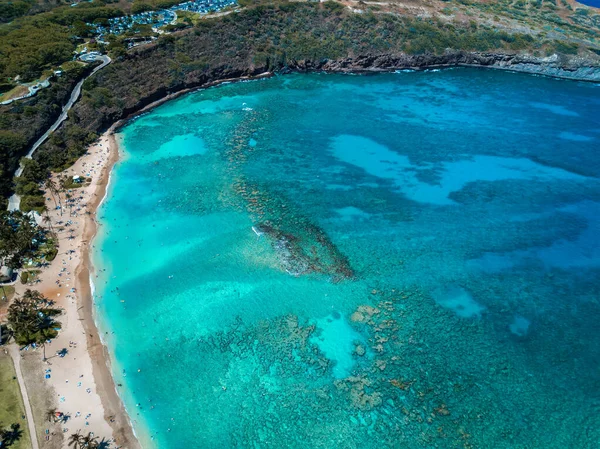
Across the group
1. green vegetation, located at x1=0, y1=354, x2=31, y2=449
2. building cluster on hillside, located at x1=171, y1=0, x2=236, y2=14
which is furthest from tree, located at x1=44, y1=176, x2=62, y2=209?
building cluster on hillside, located at x1=171, y1=0, x2=236, y2=14

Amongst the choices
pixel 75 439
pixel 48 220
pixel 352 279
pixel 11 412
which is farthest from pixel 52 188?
pixel 352 279

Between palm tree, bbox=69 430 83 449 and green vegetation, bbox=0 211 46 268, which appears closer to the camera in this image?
palm tree, bbox=69 430 83 449

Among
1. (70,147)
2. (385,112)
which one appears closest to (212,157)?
(70,147)

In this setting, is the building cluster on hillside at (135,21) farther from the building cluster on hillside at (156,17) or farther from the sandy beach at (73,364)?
the sandy beach at (73,364)

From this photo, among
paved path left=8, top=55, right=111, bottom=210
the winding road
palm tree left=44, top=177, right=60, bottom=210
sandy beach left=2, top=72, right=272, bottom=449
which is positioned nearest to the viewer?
the winding road

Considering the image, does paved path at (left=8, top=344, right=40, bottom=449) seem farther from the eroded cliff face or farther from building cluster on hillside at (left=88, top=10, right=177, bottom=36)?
the eroded cliff face

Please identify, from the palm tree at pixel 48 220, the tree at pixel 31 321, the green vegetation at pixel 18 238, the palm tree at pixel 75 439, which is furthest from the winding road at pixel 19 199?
the green vegetation at pixel 18 238
